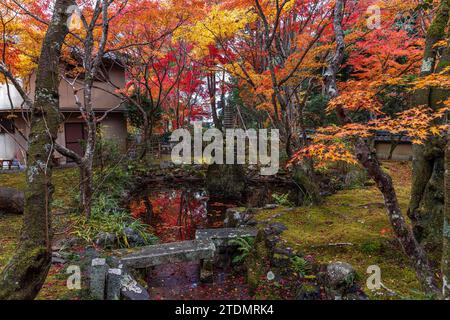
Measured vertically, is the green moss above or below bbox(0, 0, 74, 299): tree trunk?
below

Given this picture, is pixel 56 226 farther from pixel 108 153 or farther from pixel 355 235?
pixel 355 235

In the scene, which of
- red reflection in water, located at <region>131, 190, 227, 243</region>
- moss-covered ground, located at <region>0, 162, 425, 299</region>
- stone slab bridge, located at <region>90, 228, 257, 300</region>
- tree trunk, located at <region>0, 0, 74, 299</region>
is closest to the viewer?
tree trunk, located at <region>0, 0, 74, 299</region>

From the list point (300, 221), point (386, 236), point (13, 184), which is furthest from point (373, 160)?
point (13, 184)

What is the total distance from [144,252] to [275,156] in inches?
411

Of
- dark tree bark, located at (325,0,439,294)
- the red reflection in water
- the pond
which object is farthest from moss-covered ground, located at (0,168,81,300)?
dark tree bark, located at (325,0,439,294)

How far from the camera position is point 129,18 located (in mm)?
10367

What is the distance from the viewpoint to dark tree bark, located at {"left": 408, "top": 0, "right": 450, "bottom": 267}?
4629 mm

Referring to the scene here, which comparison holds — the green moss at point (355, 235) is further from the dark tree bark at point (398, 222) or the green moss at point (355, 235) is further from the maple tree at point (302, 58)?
the maple tree at point (302, 58)

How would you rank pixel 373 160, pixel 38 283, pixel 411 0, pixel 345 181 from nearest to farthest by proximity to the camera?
pixel 38 283
pixel 373 160
pixel 411 0
pixel 345 181

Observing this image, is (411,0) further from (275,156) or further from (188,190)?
(188,190)

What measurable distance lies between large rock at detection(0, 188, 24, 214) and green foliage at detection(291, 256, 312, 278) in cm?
707

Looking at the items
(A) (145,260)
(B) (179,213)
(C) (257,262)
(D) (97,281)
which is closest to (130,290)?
(D) (97,281)

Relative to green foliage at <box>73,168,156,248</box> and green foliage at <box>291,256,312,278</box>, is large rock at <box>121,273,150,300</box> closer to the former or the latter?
green foliage at <box>73,168,156,248</box>

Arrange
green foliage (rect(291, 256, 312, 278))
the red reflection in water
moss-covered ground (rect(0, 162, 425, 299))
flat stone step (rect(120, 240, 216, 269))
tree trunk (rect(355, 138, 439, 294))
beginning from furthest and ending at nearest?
1. the red reflection in water
2. flat stone step (rect(120, 240, 216, 269))
3. green foliage (rect(291, 256, 312, 278))
4. moss-covered ground (rect(0, 162, 425, 299))
5. tree trunk (rect(355, 138, 439, 294))
